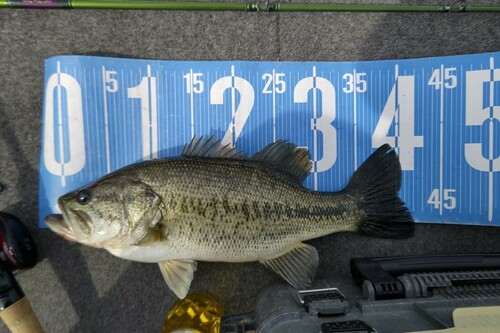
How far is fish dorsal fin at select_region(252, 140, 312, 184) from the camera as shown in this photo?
5.38ft

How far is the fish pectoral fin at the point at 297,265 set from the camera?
1646mm

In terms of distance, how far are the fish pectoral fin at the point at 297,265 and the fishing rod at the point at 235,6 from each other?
3.76ft

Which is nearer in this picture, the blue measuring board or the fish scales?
the fish scales

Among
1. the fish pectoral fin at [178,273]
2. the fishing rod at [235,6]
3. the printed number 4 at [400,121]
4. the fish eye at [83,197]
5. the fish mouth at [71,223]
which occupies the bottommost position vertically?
the fish pectoral fin at [178,273]

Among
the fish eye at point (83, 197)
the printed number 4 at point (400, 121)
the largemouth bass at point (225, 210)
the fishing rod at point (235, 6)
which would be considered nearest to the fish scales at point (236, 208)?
the largemouth bass at point (225, 210)

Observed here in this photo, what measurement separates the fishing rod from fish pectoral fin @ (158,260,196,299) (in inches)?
47.1

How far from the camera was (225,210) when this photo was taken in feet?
4.89

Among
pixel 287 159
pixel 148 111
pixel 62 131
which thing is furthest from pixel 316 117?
pixel 62 131

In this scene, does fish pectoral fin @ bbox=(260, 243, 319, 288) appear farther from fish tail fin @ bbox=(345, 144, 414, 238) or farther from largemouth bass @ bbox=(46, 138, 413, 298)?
fish tail fin @ bbox=(345, 144, 414, 238)

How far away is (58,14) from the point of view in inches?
70.6

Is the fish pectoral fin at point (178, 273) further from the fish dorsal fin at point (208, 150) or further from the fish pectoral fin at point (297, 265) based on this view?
the fish dorsal fin at point (208, 150)

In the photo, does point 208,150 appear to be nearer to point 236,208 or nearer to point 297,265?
point 236,208

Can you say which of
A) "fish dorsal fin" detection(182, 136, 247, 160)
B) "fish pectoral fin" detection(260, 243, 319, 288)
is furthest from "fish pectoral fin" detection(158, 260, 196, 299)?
"fish dorsal fin" detection(182, 136, 247, 160)

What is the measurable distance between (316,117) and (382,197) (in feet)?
1.63
